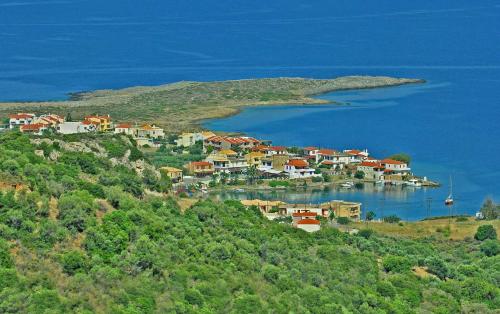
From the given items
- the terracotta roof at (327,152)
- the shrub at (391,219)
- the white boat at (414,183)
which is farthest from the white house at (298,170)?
the shrub at (391,219)

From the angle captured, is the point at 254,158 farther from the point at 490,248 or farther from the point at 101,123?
the point at 490,248

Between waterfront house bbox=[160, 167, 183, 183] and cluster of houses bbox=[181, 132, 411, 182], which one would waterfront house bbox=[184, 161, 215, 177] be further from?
waterfront house bbox=[160, 167, 183, 183]

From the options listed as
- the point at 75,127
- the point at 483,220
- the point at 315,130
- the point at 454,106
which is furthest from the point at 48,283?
the point at 454,106

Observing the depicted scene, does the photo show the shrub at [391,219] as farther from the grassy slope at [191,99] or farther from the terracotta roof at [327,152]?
the grassy slope at [191,99]

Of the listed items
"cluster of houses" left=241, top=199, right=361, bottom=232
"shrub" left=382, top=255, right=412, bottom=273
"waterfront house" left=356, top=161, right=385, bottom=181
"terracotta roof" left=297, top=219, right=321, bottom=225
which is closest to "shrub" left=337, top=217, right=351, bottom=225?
"cluster of houses" left=241, top=199, right=361, bottom=232

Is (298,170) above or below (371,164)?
below

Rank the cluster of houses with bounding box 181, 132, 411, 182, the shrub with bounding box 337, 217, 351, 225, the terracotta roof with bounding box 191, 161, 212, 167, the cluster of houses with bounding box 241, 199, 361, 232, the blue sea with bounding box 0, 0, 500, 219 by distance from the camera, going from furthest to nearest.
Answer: the blue sea with bounding box 0, 0, 500, 219, the cluster of houses with bounding box 181, 132, 411, 182, the terracotta roof with bounding box 191, 161, 212, 167, the shrub with bounding box 337, 217, 351, 225, the cluster of houses with bounding box 241, 199, 361, 232

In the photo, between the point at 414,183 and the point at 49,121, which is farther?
the point at 49,121

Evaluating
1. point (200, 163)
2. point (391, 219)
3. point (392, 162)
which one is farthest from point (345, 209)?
point (200, 163)
